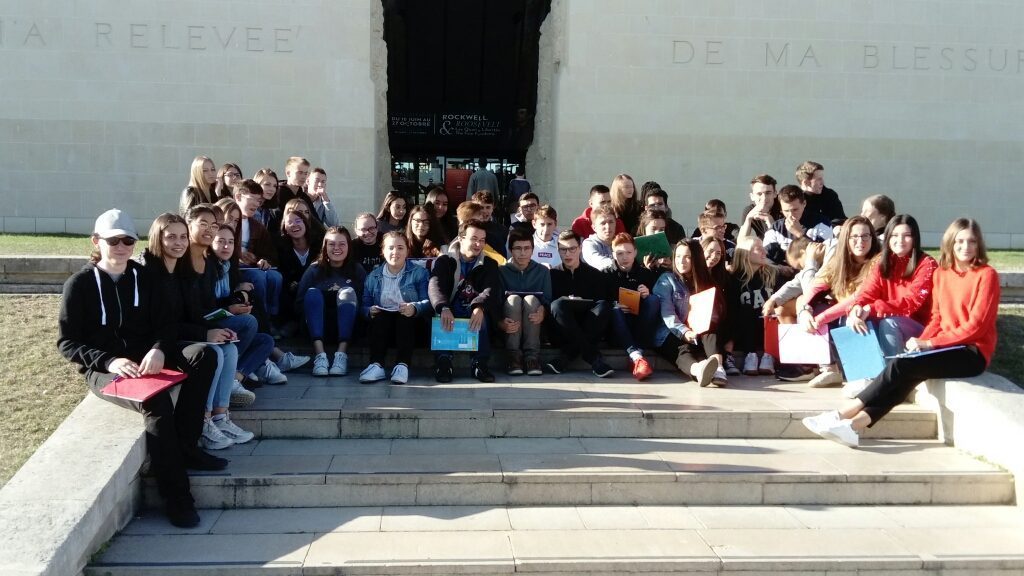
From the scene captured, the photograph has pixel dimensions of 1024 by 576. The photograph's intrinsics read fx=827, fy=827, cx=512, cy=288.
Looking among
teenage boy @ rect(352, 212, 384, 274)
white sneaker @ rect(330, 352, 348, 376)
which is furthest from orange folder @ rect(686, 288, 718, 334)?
white sneaker @ rect(330, 352, 348, 376)

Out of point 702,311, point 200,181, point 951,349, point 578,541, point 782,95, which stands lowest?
point 578,541

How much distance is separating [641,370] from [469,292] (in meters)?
1.58

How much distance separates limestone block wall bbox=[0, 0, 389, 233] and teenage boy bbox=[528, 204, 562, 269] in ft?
20.0

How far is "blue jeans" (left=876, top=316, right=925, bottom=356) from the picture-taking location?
6.11 m

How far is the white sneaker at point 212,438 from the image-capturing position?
5.26 meters

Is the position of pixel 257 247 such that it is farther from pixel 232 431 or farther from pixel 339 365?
pixel 232 431

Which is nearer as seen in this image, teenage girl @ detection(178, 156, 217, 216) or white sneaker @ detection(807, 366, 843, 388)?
white sneaker @ detection(807, 366, 843, 388)

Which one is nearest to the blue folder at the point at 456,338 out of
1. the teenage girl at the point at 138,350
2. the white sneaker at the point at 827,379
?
the teenage girl at the point at 138,350

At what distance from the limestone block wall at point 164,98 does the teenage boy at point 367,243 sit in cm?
586

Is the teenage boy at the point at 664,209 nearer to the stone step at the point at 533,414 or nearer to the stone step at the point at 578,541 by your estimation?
the stone step at the point at 533,414

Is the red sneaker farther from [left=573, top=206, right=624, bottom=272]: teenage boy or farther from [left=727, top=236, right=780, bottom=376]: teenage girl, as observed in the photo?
[left=573, top=206, right=624, bottom=272]: teenage boy

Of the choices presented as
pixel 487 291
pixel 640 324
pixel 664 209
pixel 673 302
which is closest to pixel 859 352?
pixel 673 302

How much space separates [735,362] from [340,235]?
12.1 ft

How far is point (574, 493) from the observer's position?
493 centimetres
